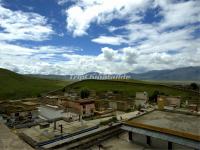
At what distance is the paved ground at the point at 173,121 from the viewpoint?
25503mm

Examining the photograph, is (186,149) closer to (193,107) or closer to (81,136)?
(81,136)

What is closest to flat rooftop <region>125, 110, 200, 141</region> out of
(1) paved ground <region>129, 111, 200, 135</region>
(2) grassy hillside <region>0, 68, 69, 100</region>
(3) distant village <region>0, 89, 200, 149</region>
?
(1) paved ground <region>129, 111, 200, 135</region>

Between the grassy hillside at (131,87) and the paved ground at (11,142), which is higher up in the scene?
the grassy hillside at (131,87)

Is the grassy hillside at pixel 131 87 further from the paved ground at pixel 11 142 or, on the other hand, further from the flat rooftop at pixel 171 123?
the paved ground at pixel 11 142

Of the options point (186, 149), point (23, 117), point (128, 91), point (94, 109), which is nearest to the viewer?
point (186, 149)

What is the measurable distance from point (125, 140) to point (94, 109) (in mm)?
23713

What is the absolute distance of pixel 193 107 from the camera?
178 feet

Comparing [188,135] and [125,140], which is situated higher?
[188,135]

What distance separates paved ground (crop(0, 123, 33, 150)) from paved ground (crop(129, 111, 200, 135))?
1452cm

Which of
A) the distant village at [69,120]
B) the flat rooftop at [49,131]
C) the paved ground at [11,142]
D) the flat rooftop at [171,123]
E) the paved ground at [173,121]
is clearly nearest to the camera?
the flat rooftop at [171,123]

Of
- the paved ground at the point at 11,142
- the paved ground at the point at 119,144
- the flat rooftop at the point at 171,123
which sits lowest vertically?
the paved ground at the point at 119,144

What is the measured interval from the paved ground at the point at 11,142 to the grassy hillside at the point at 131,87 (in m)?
64.6

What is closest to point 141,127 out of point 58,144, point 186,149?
point 186,149

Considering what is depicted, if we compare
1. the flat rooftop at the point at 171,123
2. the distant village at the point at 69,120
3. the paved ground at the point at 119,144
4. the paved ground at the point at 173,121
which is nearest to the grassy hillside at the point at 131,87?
the distant village at the point at 69,120
